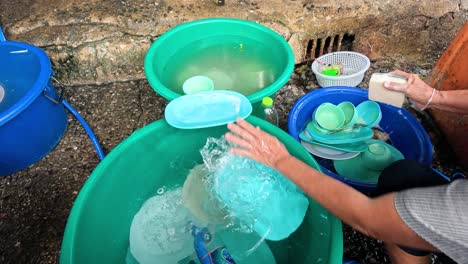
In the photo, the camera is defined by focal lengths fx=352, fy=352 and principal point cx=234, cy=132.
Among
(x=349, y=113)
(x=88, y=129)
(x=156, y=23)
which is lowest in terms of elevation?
(x=88, y=129)

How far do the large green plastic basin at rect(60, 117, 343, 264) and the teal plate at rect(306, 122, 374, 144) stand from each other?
538 millimetres

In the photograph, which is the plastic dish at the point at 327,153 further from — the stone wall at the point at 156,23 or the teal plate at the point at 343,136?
the stone wall at the point at 156,23

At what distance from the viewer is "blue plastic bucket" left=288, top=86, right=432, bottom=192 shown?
1782mm

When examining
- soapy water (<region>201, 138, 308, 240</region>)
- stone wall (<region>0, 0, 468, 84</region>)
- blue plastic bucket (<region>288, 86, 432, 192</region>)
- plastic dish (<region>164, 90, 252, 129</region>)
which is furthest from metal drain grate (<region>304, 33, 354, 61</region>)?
soapy water (<region>201, 138, 308, 240</region>)

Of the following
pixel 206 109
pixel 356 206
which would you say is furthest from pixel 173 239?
pixel 356 206

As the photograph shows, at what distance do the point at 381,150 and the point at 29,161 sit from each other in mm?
1885

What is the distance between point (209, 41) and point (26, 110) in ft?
3.28

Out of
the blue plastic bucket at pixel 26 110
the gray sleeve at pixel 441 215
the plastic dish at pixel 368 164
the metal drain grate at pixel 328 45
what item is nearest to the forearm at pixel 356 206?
the gray sleeve at pixel 441 215

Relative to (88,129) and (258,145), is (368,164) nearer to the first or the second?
(258,145)

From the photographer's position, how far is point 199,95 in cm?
155

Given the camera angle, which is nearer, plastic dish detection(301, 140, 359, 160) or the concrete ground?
the concrete ground

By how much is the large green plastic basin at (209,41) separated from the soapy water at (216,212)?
445 mm

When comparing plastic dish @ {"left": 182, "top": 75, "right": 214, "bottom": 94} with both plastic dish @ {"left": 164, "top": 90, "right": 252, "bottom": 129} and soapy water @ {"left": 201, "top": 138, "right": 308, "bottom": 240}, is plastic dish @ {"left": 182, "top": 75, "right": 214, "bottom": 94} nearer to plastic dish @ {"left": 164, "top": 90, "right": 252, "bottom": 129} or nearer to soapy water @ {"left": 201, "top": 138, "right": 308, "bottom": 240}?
plastic dish @ {"left": 164, "top": 90, "right": 252, "bottom": 129}

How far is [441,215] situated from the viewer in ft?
2.72
